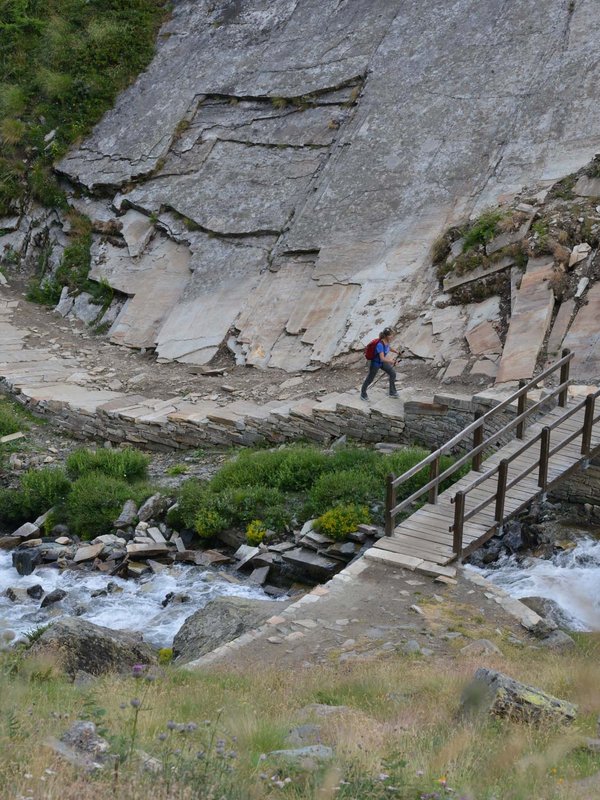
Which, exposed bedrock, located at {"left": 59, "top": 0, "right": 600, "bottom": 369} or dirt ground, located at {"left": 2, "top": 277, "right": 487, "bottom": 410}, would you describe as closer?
dirt ground, located at {"left": 2, "top": 277, "right": 487, "bottom": 410}

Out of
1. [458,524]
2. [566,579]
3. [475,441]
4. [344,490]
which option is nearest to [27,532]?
[344,490]

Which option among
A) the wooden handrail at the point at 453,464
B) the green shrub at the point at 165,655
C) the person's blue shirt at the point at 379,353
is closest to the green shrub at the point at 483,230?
the person's blue shirt at the point at 379,353

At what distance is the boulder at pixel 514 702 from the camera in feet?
21.6

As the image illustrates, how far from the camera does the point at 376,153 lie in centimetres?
1986

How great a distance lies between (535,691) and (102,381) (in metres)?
13.4

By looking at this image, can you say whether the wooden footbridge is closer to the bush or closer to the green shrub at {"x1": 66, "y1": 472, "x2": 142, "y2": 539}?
the green shrub at {"x1": 66, "y1": 472, "x2": 142, "y2": 539}

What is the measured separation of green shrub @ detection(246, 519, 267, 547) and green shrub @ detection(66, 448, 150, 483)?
284 centimetres

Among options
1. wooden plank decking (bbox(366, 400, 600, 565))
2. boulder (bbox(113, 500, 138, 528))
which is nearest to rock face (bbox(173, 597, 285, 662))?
wooden plank decking (bbox(366, 400, 600, 565))

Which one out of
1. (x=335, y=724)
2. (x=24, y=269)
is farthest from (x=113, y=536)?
(x=24, y=269)

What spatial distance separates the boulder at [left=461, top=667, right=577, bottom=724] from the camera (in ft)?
21.6

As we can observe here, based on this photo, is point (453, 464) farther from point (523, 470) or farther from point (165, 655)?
point (165, 655)

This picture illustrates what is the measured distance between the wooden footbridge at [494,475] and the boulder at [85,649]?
306 cm

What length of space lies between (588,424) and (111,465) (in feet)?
24.4

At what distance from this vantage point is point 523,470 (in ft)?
Result: 39.8
